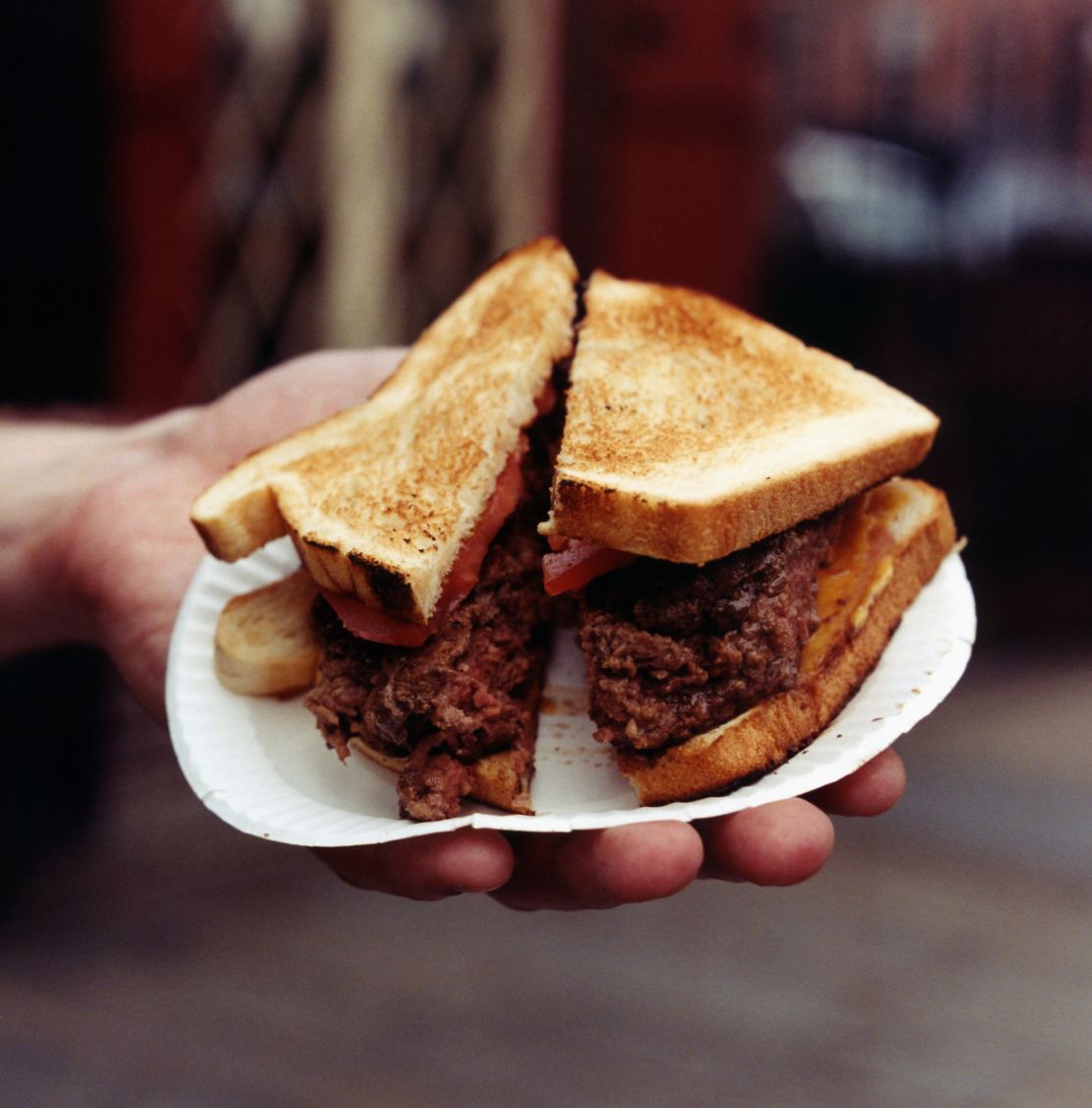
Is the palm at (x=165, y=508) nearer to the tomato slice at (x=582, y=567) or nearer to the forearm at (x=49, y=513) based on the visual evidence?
the forearm at (x=49, y=513)

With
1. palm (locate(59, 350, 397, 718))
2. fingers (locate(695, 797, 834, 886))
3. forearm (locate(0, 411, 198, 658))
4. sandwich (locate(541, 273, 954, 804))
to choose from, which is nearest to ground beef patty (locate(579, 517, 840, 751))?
sandwich (locate(541, 273, 954, 804))

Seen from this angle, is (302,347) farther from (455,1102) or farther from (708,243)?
(455,1102)

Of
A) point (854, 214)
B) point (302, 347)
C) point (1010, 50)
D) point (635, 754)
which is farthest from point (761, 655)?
point (1010, 50)

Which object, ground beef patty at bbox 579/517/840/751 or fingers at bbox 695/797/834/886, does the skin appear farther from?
ground beef patty at bbox 579/517/840/751

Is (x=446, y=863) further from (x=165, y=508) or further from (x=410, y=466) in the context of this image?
(x=165, y=508)

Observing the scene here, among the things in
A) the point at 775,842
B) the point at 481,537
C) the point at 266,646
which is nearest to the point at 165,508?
the point at 266,646

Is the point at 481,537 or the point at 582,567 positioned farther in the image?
the point at 481,537

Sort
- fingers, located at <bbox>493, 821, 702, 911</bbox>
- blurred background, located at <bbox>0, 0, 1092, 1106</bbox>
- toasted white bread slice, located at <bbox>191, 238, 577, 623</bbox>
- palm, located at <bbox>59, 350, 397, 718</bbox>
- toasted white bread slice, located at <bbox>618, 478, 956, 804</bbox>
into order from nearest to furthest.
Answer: fingers, located at <bbox>493, 821, 702, 911</bbox> → toasted white bread slice, located at <bbox>618, 478, 956, 804</bbox> → toasted white bread slice, located at <bbox>191, 238, 577, 623</bbox> → palm, located at <bbox>59, 350, 397, 718</bbox> → blurred background, located at <bbox>0, 0, 1092, 1106</bbox>

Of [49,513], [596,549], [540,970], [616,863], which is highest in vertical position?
[596,549]
